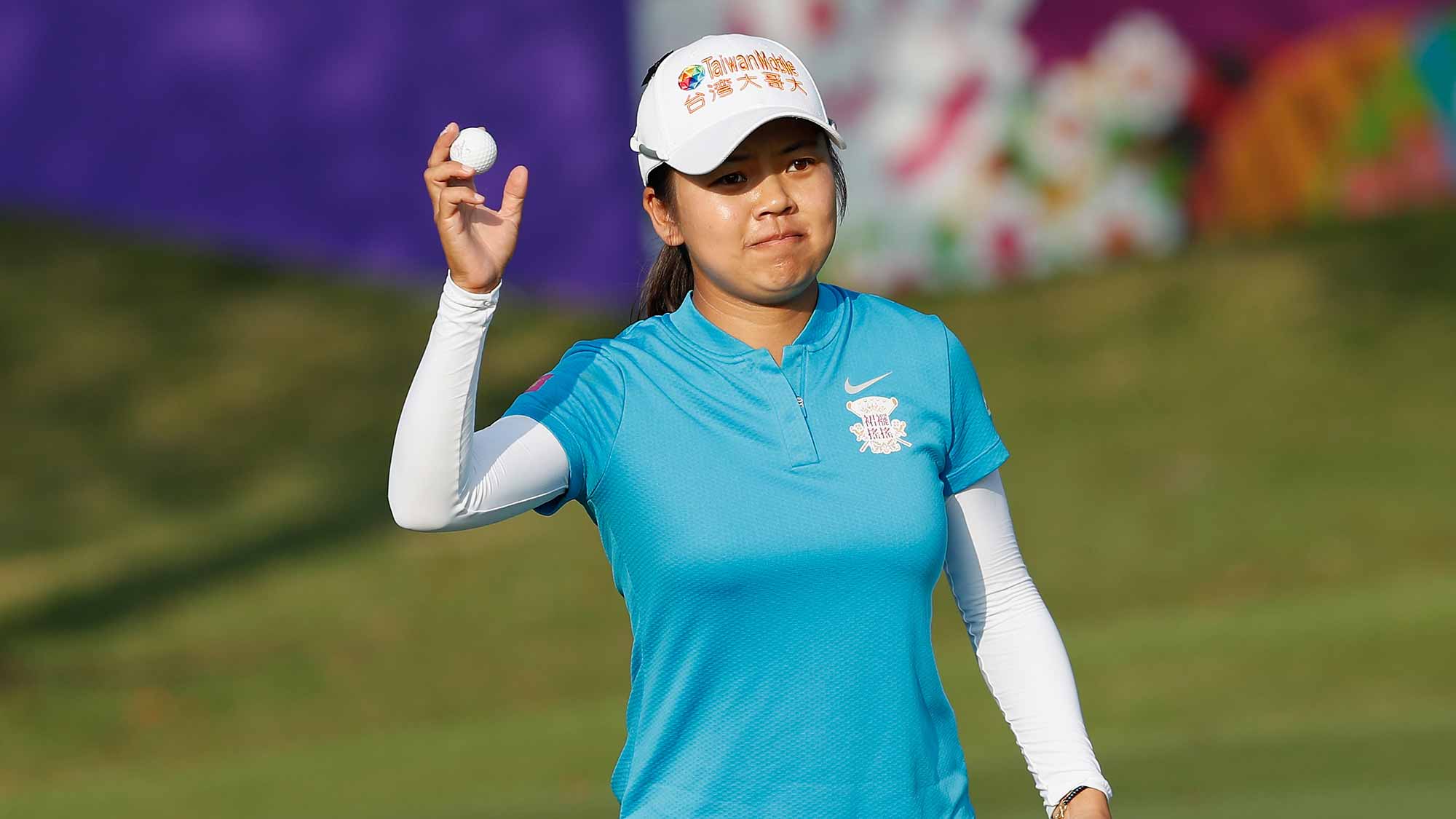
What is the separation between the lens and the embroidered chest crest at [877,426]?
Result: 2846mm

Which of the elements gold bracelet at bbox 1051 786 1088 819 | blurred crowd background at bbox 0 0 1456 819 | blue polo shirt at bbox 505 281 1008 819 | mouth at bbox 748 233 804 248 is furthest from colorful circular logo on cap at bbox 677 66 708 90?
blurred crowd background at bbox 0 0 1456 819

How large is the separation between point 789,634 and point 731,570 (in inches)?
4.5

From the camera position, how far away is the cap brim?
2.84 m

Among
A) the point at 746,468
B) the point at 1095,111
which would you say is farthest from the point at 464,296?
the point at 1095,111

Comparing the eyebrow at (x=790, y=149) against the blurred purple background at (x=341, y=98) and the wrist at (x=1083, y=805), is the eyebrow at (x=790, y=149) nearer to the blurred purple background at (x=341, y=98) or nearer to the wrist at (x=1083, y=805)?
the wrist at (x=1083, y=805)

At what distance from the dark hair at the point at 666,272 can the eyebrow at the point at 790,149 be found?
8 cm

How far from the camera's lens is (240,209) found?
12.8 meters

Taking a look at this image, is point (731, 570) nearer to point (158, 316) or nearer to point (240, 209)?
point (240, 209)

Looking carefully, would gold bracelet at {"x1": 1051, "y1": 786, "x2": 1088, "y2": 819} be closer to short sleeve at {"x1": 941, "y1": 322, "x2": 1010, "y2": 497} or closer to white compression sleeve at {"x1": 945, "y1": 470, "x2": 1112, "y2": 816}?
white compression sleeve at {"x1": 945, "y1": 470, "x2": 1112, "y2": 816}

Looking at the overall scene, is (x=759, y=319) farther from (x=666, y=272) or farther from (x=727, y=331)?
(x=666, y=272)

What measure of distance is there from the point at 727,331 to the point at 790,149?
10.5 inches

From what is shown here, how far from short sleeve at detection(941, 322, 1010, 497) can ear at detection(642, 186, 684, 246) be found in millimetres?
406

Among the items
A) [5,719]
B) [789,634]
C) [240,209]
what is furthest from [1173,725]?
[240,209]

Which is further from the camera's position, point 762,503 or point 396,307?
point 396,307
